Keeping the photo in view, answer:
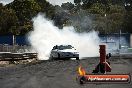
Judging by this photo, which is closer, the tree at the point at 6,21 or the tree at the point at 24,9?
the tree at the point at 6,21

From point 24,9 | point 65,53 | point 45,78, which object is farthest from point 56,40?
point 24,9

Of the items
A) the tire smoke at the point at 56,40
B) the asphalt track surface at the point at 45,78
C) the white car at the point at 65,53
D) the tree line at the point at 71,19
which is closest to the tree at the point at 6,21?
the tree line at the point at 71,19

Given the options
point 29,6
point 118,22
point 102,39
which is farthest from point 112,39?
point 29,6

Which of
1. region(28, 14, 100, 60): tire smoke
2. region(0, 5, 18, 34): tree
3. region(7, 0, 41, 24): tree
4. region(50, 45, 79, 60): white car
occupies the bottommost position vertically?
region(50, 45, 79, 60): white car

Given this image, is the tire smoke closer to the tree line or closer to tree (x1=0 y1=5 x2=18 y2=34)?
the tree line

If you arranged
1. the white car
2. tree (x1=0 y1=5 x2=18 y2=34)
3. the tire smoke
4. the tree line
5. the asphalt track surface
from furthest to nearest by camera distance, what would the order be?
tree (x1=0 y1=5 x2=18 y2=34)
the tree line
the tire smoke
the white car
the asphalt track surface

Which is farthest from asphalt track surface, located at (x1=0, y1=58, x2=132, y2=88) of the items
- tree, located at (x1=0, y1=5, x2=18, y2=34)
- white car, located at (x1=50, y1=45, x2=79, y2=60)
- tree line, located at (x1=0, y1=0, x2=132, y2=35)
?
tree, located at (x1=0, y1=5, x2=18, y2=34)

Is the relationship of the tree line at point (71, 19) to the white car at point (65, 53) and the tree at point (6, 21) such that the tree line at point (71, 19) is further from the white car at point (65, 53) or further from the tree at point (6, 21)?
the white car at point (65, 53)

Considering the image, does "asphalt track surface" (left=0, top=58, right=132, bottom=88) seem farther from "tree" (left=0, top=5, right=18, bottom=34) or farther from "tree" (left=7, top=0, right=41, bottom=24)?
"tree" (left=7, top=0, right=41, bottom=24)

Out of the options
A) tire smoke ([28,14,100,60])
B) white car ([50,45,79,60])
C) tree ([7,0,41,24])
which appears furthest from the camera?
tree ([7,0,41,24])

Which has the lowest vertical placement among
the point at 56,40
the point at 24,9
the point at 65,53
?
the point at 65,53

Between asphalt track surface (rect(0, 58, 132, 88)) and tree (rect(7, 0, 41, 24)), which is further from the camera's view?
tree (rect(7, 0, 41, 24))

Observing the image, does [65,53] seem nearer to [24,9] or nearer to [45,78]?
[45,78]

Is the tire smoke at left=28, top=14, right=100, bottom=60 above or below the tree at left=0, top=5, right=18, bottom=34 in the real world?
below
